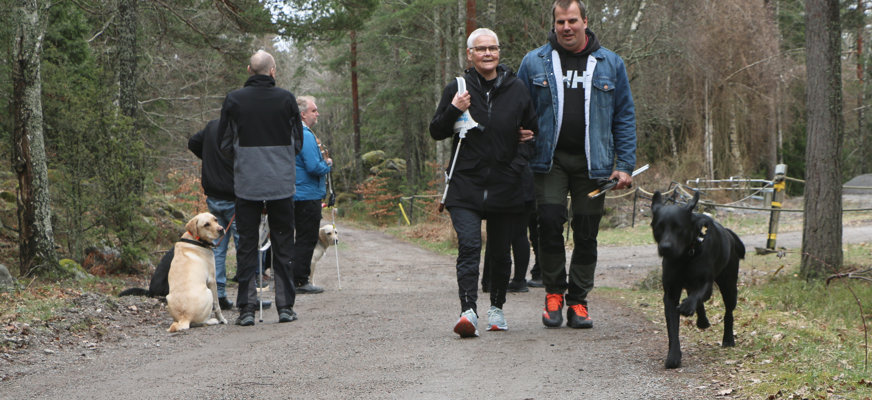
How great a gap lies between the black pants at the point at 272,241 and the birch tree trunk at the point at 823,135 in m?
5.95

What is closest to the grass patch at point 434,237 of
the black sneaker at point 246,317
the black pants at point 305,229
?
the black pants at point 305,229

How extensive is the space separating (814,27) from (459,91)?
5.74 meters

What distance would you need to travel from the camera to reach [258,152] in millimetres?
6934

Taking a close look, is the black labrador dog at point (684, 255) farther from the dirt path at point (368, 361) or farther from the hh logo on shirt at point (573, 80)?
the hh logo on shirt at point (573, 80)

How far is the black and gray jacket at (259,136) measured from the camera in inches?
270

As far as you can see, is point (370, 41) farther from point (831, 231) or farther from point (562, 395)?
point (562, 395)

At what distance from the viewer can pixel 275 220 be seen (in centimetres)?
729

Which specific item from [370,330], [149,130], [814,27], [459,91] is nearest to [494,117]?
[459,91]

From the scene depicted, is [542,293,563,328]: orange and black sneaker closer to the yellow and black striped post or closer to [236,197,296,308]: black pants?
[236,197,296,308]: black pants

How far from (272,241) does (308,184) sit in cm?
193

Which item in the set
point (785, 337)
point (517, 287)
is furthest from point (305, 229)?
point (785, 337)

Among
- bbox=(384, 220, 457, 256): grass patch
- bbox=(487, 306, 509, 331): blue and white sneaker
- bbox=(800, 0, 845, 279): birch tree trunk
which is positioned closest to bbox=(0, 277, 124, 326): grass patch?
bbox=(487, 306, 509, 331): blue and white sneaker

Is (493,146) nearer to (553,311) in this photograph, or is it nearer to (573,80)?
(573,80)

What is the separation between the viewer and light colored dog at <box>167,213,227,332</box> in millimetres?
7012
